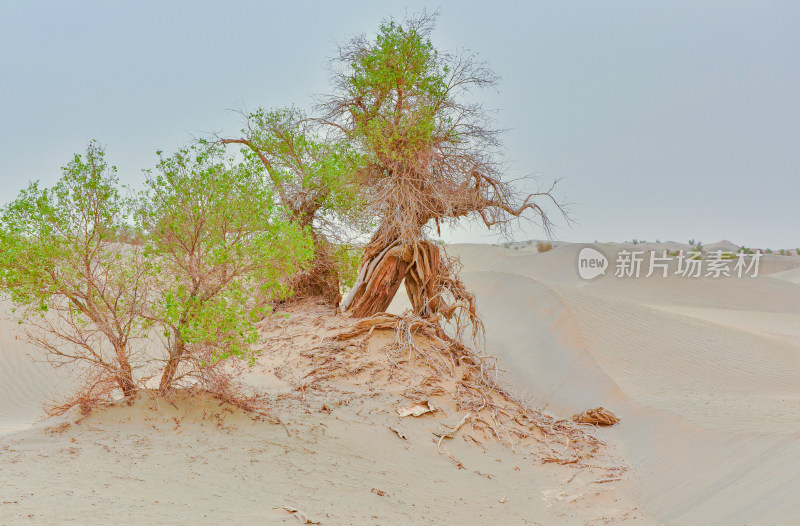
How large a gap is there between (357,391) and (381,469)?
2.50 metres

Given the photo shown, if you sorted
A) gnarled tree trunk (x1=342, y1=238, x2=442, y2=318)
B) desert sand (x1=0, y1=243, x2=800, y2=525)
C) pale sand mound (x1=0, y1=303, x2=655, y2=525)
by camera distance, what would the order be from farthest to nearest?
gnarled tree trunk (x1=342, y1=238, x2=442, y2=318)
desert sand (x1=0, y1=243, x2=800, y2=525)
pale sand mound (x1=0, y1=303, x2=655, y2=525)

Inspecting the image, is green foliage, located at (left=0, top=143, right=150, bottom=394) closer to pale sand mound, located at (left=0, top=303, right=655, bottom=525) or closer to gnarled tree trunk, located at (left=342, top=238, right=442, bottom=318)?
pale sand mound, located at (left=0, top=303, right=655, bottom=525)

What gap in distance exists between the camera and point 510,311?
20594 millimetres

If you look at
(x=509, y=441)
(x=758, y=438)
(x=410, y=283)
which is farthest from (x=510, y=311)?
(x=758, y=438)

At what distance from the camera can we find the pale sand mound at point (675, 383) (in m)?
7.41

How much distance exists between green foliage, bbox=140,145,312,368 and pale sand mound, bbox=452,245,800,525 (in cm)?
568

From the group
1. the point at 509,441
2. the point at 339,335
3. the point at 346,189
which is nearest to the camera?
the point at 509,441

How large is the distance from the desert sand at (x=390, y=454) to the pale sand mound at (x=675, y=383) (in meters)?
0.05

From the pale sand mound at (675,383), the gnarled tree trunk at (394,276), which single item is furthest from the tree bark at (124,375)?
the pale sand mound at (675,383)

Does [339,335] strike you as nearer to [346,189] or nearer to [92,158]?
[346,189]

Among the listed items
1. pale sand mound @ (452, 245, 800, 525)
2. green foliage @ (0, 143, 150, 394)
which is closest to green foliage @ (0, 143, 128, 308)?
green foliage @ (0, 143, 150, 394)

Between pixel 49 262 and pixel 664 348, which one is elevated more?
pixel 49 262

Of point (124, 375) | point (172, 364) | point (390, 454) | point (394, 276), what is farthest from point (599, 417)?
point (124, 375)

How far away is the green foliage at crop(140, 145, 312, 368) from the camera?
25.7 ft
